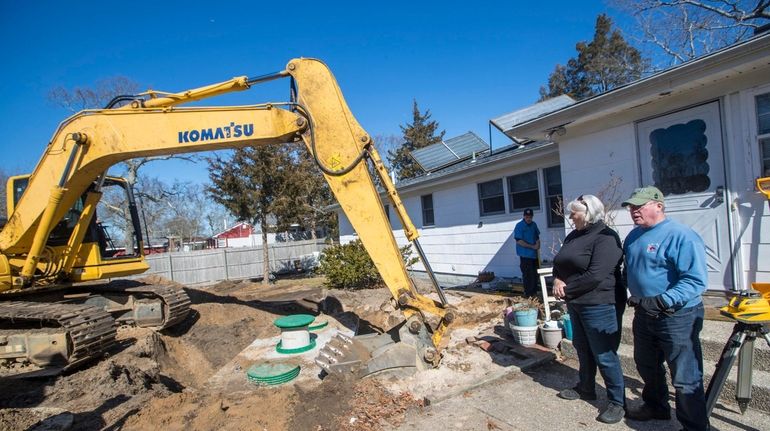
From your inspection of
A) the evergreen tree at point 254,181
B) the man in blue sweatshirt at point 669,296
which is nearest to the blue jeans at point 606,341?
the man in blue sweatshirt at point 669,296

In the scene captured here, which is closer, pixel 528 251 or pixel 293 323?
pixel 293 323

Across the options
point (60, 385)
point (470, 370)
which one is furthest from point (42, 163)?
point (470, 370)

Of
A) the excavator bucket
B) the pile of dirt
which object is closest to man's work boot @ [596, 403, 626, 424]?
the pile of dirt

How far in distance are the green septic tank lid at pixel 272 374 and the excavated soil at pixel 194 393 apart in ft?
0.39

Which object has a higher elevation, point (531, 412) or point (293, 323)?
point (293, 323)

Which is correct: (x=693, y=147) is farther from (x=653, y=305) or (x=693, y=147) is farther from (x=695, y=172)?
(x=653, y=305)

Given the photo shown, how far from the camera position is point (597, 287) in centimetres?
341

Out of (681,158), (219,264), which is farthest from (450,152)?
(219,264)

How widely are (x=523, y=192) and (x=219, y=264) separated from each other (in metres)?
15.6

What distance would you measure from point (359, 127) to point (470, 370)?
3.30m

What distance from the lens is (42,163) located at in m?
6.23

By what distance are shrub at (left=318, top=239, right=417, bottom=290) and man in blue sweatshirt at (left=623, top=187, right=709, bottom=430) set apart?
28.0ft

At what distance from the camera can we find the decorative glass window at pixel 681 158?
5.36 meters

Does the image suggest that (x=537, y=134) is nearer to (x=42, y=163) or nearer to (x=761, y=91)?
(x=761, y=91)
